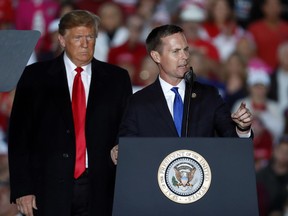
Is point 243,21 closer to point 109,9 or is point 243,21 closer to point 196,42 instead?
point 196,42

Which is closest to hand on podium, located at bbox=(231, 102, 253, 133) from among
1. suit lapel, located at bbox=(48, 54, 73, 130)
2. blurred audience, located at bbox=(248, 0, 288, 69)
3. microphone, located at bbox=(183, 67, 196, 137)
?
microphone, located at bbox=(183, 67, 196, 137)

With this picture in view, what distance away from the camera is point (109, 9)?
8.66 meters

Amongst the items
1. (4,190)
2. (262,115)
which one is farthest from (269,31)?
(4,190)

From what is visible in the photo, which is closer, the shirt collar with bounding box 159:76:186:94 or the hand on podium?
the hand on podium

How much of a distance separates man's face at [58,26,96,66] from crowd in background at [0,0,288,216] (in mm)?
3341

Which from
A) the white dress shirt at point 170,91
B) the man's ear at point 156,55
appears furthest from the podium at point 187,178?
the man's ear at point 156,55

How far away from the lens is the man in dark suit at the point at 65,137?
14.9 ft

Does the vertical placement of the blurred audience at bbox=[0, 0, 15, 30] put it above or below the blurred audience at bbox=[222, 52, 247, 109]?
above

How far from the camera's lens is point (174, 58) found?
4164 mm

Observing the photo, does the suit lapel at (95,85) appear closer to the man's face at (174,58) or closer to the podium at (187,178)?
the man's face at (174,58)

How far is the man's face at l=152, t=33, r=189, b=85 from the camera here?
414 centimetres

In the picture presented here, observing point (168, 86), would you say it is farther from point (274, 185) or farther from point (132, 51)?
point (132, 51)

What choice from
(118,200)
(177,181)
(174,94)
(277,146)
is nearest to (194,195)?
(177,181)

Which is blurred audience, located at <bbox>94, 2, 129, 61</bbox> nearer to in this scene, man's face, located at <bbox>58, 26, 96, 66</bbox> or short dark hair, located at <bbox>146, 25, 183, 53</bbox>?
man's face, located at <bbox>58, 26, 96, 66</bbox>
